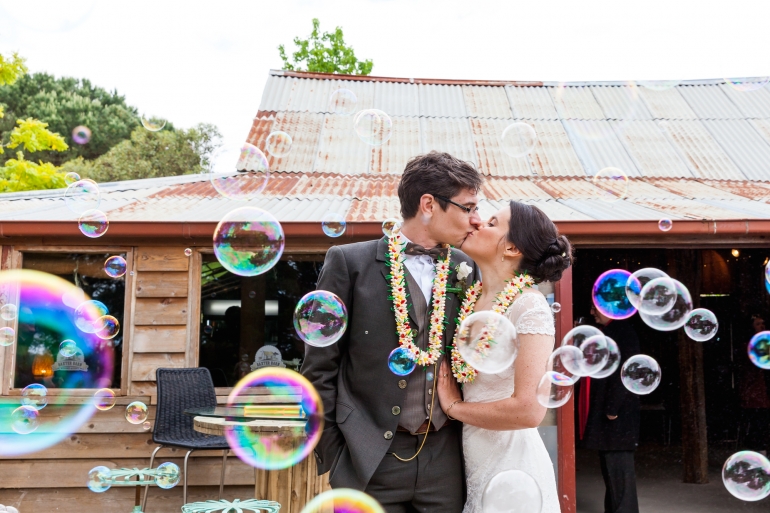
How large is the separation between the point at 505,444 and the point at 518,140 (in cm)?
393

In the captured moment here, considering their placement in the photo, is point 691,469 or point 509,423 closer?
point 509,423

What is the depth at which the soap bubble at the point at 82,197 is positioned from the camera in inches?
232

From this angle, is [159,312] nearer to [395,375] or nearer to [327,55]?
[395,375]

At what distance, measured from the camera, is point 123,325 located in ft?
20.0

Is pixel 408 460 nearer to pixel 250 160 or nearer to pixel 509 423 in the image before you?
pixel 509 423

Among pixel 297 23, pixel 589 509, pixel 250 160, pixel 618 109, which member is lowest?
pixel 589 509

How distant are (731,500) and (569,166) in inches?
154

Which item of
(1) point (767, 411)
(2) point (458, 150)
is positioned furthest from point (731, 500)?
(2) point (458, 150)

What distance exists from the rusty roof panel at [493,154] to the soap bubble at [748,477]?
184 inches

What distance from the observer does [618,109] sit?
9.77 meters

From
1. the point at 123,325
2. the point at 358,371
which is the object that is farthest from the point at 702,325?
the point at 123,325

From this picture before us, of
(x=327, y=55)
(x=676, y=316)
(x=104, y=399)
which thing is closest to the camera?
(x=676, y=316)

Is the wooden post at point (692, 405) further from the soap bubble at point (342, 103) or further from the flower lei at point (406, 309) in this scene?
the flower lei at point (406, 309)

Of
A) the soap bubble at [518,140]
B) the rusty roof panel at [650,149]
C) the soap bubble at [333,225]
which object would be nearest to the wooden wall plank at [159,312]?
the soap bubble at [333,225]
